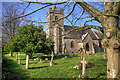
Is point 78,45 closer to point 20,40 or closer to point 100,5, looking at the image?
point 20,40

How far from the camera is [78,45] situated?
2522cm

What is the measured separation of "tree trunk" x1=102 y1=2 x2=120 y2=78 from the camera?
124 inches

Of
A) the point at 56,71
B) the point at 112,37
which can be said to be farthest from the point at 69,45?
the point at 112,37

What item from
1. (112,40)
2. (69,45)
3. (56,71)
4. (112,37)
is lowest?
(56,71)

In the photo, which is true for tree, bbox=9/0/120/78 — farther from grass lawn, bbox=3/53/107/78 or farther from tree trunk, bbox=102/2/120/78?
grass lawn, bbox=3/53/107/78

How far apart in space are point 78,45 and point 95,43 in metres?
4.67

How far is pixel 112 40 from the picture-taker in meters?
3.21

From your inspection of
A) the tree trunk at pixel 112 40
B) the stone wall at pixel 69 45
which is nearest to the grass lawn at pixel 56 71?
the tree trunk at pixel 112 40

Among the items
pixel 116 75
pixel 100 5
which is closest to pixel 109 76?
pixel 116 75

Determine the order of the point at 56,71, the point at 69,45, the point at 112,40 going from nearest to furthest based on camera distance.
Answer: the point at 112,40 → the point at 56,71 → the point at 69,45

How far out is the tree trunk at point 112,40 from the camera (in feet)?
10.4

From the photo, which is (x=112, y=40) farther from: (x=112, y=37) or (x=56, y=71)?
(x=56, y=71)

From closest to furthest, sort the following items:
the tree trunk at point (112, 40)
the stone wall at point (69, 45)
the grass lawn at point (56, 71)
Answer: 1. the tree trunk at point (112, 40)
2. the grass lawn at point (56, 71)
3. the stone wall at point (69, 45)

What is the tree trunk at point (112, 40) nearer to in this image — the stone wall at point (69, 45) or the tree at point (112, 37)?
the tree at point (112, 37)
